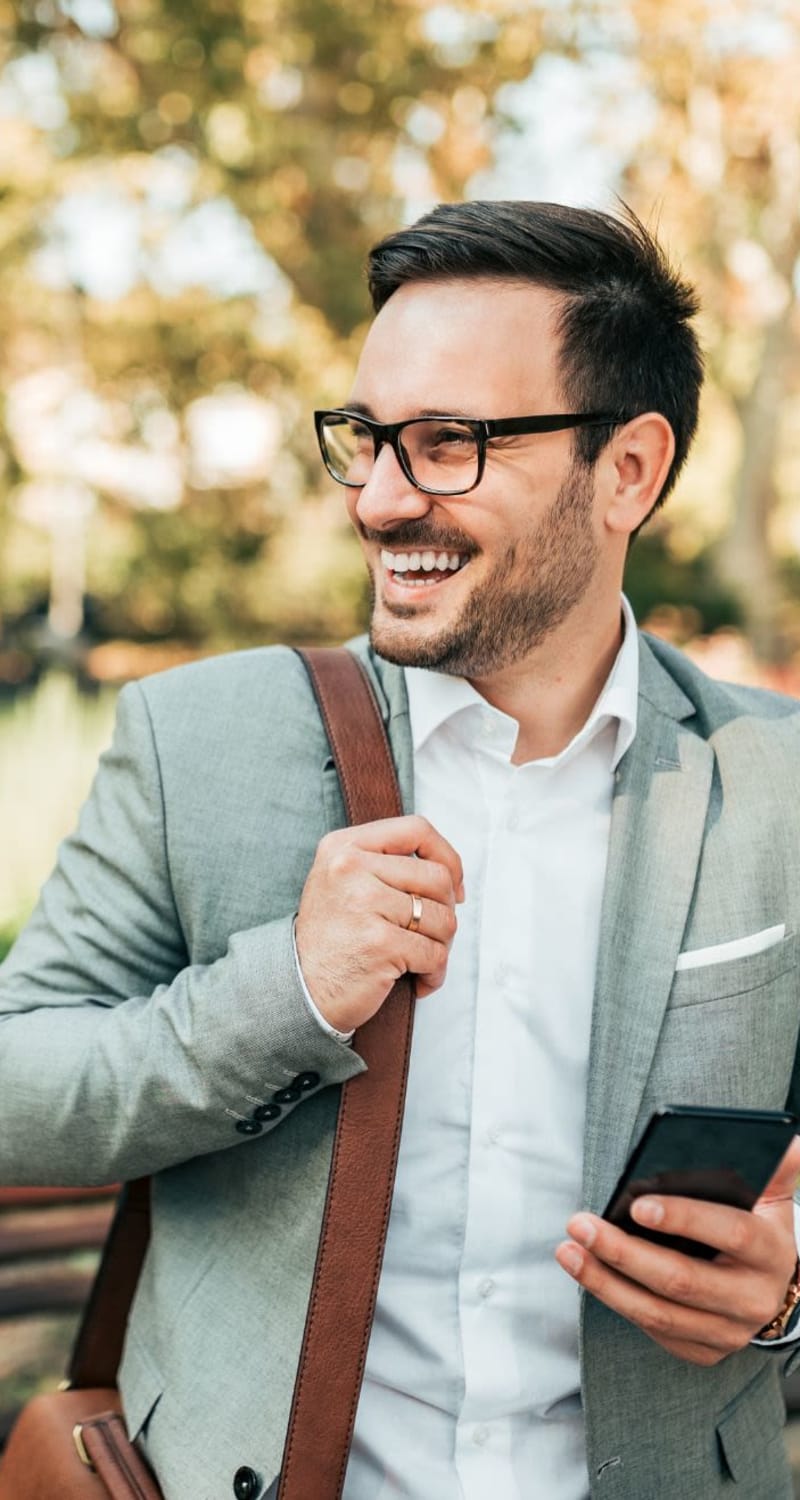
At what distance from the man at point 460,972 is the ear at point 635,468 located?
0.15ft

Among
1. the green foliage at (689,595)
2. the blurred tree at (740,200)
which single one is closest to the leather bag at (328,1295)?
the blurred tree at (740,200)

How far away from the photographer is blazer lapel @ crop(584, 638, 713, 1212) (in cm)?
190

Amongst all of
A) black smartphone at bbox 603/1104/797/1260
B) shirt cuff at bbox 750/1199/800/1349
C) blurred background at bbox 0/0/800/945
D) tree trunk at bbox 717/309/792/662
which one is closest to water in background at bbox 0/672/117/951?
blurred background at bbox 0/0/800/945

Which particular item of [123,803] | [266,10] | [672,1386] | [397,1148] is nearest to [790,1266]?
[672,1386]

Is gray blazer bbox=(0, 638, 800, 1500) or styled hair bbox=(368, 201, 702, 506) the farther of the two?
styled hair bbox=(368, 201, 702, 506)

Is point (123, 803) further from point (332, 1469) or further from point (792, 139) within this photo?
point (792, 139)

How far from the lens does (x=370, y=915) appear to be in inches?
64.2

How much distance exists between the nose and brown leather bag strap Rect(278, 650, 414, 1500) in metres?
0.65

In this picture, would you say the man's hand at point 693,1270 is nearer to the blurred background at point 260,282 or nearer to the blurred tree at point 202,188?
the blurred background at point 260,282

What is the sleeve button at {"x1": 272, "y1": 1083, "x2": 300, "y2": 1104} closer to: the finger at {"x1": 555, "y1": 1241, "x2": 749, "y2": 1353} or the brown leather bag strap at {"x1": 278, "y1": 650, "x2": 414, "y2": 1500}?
the brown leather bag strap at {"x1": 278, "y1": 650, "x2": 414, "y2": 1500}

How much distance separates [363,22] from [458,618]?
1038 cm

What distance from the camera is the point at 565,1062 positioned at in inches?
79.2

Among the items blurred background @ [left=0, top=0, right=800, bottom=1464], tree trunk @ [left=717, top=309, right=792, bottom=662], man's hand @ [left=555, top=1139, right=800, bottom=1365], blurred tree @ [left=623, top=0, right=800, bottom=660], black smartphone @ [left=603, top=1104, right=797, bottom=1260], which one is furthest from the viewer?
tree trunk @ [left=717, top=309, right=792, bottom=662]

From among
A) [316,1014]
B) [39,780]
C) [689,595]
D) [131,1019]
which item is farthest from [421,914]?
[689,595]
